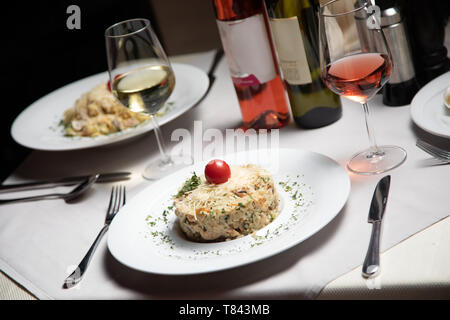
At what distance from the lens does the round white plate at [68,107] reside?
1555 mm

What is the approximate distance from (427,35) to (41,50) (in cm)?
310

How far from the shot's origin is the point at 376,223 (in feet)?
3.07

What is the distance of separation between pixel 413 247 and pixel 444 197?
0.16 m

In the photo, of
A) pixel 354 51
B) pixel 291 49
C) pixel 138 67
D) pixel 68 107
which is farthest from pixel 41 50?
pixel 354 51

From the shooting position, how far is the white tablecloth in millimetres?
915

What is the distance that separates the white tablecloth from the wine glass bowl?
0.13 meters

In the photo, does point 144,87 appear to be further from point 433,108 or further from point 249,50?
point 433,108

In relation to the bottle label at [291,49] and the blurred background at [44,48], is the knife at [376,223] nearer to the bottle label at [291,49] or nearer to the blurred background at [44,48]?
the bottle label at [291,49]

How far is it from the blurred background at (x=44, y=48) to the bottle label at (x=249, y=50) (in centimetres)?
242

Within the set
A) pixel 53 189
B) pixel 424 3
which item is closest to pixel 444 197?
pixel 424 3

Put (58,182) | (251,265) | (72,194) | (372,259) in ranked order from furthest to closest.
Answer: (58,182) < (72,194) < (251,265) < (372,259)

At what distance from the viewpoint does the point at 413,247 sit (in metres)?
0.87

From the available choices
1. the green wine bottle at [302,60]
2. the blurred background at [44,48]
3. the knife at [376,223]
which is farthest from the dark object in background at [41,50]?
the knife at [376,223]
